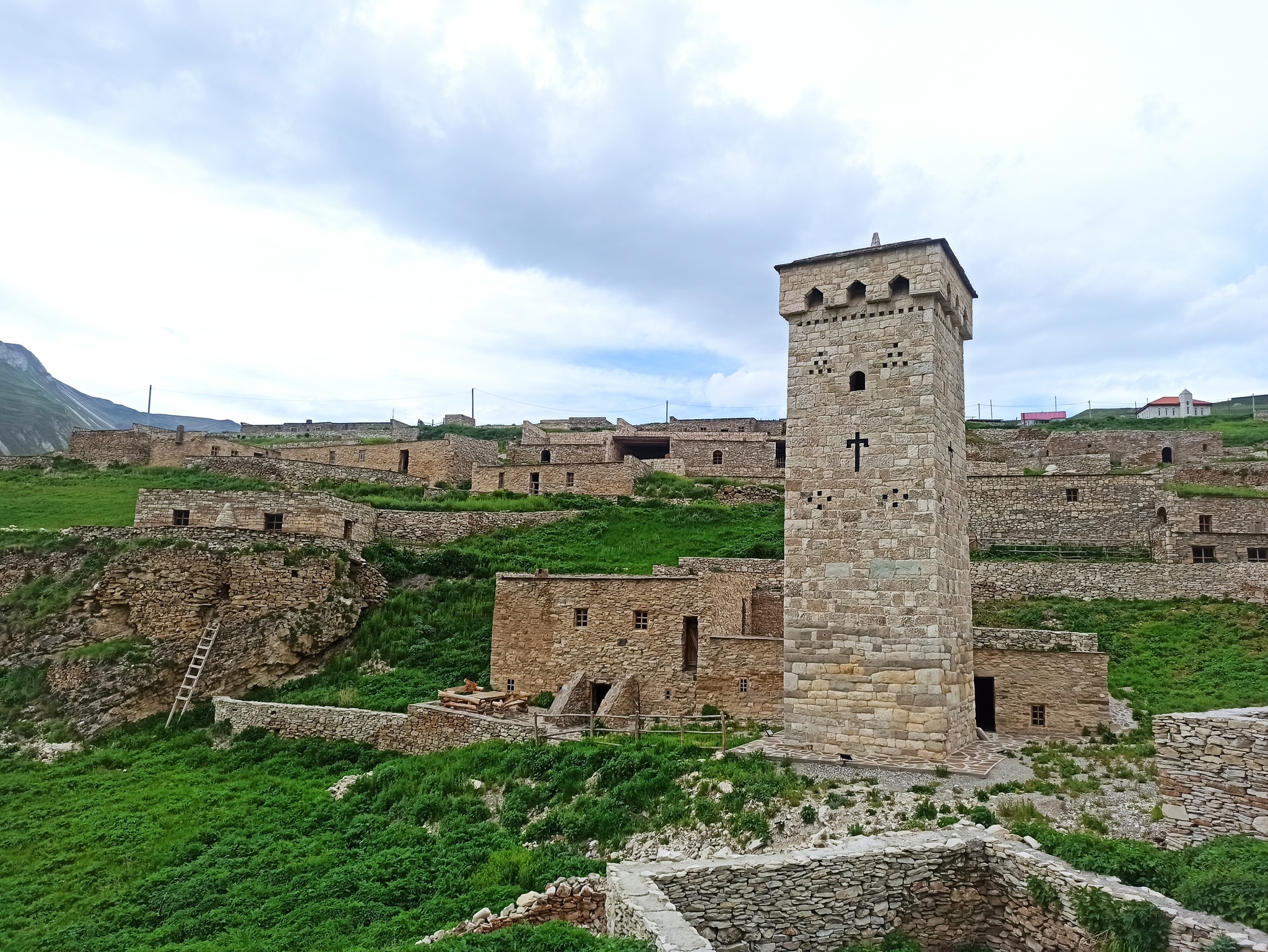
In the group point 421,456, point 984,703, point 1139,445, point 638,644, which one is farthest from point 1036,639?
point 421,456

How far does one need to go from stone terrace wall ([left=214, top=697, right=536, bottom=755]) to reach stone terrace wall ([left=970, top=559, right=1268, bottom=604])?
56.3 feet

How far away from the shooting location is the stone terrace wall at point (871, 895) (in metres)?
8.77

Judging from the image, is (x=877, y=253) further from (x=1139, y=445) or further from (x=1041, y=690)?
(x=1139, y=445)

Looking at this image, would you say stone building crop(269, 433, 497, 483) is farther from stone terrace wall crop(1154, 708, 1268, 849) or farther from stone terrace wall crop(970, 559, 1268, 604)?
stone terrace wall crop(1154, 708, 1268, 849)

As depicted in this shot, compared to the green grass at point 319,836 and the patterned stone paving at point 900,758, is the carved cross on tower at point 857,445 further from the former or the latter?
the green grass at point 319,836

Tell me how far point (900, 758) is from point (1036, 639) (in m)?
7.61

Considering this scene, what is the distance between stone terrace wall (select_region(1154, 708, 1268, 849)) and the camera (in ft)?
32.4

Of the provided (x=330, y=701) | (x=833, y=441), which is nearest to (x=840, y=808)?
(x=833, y=441)

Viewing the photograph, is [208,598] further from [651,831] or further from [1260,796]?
[1260,796]

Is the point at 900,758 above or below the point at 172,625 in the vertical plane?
below

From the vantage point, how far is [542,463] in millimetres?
39938

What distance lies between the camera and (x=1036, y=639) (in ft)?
66.4

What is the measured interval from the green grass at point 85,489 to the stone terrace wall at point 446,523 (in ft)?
20.7

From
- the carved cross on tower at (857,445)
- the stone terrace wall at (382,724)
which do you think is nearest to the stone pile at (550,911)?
the stone terrace wall at (382,724)
